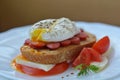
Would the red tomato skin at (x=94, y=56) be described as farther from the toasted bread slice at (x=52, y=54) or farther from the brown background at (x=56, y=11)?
the brown background at (x=56, y=11)

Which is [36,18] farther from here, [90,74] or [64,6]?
[90,74]

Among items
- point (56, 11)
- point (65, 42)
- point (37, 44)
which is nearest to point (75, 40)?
point (65, 42)

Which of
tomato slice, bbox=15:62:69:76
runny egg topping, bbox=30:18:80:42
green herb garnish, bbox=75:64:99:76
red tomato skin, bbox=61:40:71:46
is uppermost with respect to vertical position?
runny egg topping, bbox=30:18:80:42

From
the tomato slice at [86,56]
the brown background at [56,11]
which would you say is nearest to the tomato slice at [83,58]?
the tomato slice at [86,56]

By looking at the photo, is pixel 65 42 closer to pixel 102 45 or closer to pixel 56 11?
pixel 102 45

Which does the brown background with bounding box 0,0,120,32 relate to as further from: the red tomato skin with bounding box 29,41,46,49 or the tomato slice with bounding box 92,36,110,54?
the red tomato skin with bounding box 29,41,46,49

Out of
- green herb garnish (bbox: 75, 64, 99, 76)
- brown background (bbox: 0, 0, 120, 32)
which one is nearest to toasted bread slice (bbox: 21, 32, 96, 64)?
green herb garnish (bbox: 75, 64, 99, 76)
